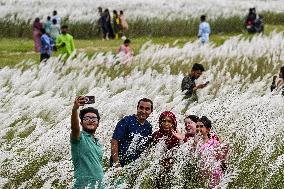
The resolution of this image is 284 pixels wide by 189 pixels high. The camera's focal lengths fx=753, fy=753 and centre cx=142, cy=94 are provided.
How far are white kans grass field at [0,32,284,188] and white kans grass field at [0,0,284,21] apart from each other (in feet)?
40.3

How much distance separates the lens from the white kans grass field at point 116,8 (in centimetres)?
2727

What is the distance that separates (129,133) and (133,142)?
0.85 m

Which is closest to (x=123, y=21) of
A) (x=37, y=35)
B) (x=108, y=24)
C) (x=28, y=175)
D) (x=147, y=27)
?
(x=108, y=24)

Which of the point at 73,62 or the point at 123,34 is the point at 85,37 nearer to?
the point at 123,34

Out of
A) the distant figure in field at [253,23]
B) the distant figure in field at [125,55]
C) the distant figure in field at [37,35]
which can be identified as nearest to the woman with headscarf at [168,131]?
the distant figure in field at [125,55]

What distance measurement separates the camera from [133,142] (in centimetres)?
591

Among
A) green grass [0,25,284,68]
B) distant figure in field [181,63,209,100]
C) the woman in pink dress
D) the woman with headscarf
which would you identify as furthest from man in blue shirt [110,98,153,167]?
green grass [0,25,284,68]

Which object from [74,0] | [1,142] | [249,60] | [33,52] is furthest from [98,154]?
A: [74,0]

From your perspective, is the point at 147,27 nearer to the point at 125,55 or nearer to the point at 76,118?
the point at 125,55

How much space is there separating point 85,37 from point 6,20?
2830 millimetres

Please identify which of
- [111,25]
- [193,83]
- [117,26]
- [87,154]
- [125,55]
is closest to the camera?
[87,154]

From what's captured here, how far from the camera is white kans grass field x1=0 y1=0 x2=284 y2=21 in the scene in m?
27.3

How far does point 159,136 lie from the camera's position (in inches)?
259

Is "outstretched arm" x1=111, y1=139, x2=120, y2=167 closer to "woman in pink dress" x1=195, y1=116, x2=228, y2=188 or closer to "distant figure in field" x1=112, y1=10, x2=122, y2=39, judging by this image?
"woman in pink dress" x1=195, y1=116, x2=228, y2=188
